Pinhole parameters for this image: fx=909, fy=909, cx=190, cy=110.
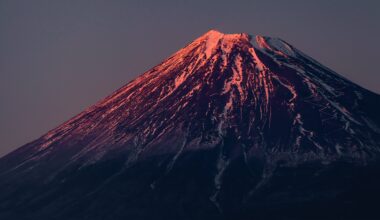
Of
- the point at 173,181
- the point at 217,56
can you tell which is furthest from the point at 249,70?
the point at 173,181

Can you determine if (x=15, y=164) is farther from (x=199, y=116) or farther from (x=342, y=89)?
(x=342, y=89)

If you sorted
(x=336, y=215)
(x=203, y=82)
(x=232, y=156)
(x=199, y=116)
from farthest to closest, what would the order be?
(x=203, y=82) → (x=199, y=116) → (x=232, y=156) → (x=336, y=215)

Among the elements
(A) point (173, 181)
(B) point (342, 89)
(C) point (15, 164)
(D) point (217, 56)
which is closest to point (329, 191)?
(A) point (173, 181)

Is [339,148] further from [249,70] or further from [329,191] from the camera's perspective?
[249,70]

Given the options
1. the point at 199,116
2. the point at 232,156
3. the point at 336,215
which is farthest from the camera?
the point at 199,116

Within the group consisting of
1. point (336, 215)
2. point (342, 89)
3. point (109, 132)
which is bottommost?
point (336, 215)

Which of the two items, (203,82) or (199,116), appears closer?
(199,116)

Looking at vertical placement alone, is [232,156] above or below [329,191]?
above
